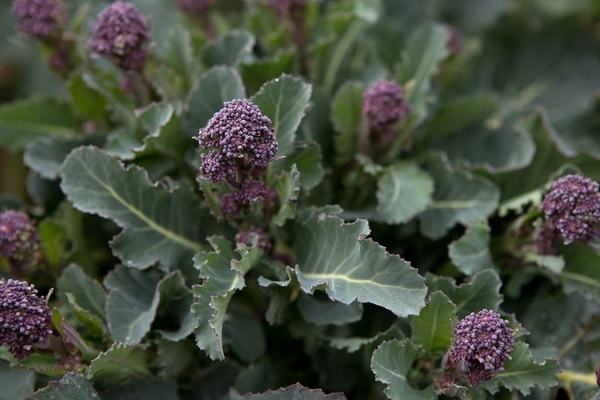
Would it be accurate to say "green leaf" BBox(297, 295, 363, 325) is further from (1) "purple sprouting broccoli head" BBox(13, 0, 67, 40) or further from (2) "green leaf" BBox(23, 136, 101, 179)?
(1) "purple sprouting broccoli head" BBox(13, 0, 67, 40)

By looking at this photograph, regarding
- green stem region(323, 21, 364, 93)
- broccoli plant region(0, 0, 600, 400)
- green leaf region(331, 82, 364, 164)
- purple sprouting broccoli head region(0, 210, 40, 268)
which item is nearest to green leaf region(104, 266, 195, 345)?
broccoli plant region(0, 0, 600, 400)

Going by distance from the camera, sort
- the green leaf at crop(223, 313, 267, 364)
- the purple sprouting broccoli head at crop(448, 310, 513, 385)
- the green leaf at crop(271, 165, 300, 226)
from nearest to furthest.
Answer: the purple sprouting broccoli head at crop(448, 310, 513, 385) → the green leaf at crop(271, 165, 300, 226) → the green leaf at crop(223, 313, 267, 364)

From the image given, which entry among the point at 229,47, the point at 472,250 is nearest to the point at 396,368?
the point at 472,250

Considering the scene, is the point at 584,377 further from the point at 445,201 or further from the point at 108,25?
the point at 108,25

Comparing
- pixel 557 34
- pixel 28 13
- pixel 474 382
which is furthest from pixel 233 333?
pixel 557 34

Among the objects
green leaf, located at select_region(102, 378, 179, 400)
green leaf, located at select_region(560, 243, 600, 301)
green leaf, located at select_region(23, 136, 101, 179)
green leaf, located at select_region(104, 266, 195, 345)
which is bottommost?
green leaf, located at select_region(102, 378, 179, 400)

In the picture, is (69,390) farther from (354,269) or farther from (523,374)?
(523,374)
